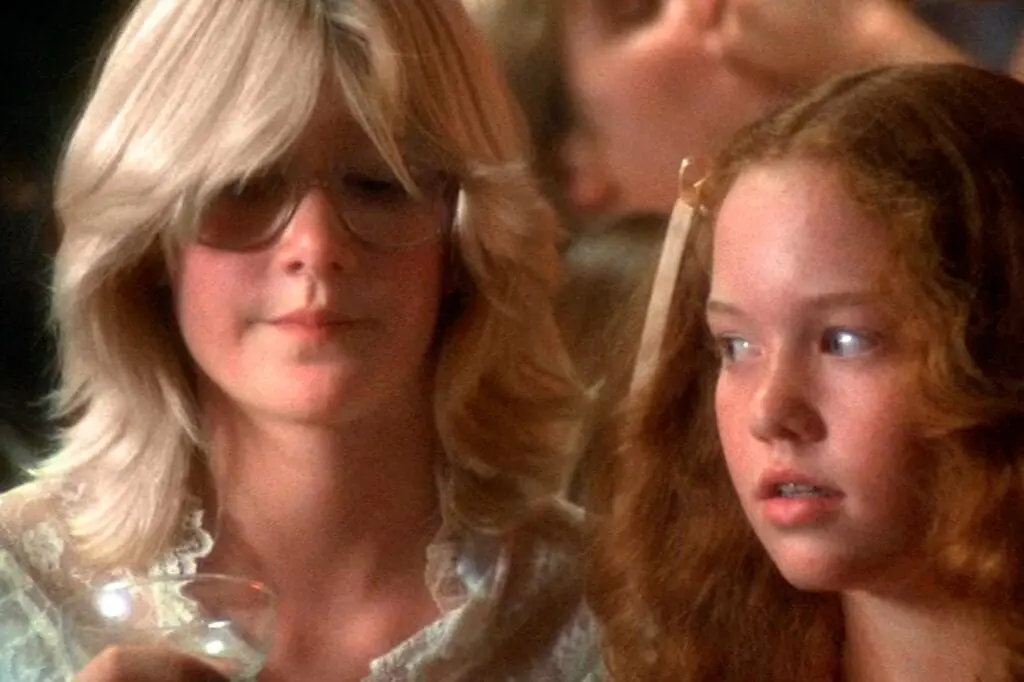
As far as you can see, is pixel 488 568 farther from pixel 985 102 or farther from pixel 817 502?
pixel 985 102

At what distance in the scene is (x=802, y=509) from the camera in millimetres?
720

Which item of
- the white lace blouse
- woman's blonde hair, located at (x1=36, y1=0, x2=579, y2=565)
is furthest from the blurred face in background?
the white lace blouse

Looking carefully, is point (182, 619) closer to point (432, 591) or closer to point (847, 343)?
point (432, 591)

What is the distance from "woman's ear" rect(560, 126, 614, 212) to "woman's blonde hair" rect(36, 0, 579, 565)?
0.13 metres

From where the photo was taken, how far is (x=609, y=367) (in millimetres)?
1013

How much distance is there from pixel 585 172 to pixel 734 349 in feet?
1.35

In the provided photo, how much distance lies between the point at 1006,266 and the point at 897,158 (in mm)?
73

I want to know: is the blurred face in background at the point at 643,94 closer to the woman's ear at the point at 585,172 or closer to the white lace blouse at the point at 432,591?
the woman's ear at the point at 585,172

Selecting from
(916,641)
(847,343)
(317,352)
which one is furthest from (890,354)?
(317,352)

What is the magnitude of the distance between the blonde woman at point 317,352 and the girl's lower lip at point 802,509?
10.9 inches

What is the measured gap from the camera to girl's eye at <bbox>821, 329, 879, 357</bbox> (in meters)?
0.71

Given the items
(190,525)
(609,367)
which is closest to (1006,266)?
(609,367)

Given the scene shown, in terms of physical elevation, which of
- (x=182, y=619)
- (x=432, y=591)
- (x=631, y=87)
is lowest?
(x=432, y=591)

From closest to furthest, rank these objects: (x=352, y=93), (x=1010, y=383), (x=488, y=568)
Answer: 1. (x=1010, y=383)
2. (x=352, y=93)
3. (x=488, y=568)
